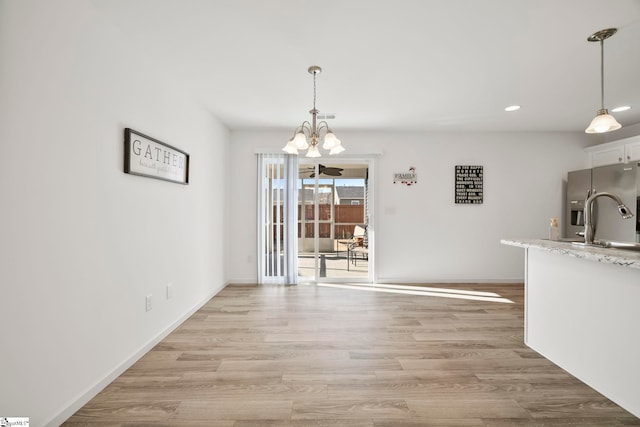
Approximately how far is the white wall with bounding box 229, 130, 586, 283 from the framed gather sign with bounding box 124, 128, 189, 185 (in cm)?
167

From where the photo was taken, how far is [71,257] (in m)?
1.66

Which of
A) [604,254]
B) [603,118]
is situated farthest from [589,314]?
[603,118]

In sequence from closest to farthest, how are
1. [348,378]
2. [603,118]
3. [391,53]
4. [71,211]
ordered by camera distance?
[71,211] < [348,378] < [603,118] < [391,53]

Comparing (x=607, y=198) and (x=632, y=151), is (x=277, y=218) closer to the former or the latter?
(x=607, y=198)

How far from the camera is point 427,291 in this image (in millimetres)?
4254

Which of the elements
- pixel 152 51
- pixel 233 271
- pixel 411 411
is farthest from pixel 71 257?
pixel 233 271

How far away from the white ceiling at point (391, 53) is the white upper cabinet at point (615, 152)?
0.42 meters

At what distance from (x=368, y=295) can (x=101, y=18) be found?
3778mm

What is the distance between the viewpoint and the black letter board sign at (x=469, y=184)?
4.65 metres

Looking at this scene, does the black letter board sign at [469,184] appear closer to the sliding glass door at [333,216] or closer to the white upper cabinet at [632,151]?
the sliding glass door at [333,216]

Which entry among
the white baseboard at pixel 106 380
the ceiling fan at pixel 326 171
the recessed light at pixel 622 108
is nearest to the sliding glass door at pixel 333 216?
the ceiling fan at pixel 326 171

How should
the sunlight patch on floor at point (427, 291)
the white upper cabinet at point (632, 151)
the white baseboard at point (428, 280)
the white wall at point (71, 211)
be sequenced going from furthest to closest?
1. the white baseboard at point (428, 280)
2. the sunlight patch on floor at point (427, 291)
3. the white upper cabinet at point (632, 151)
4. the white wall at point (71, 211)

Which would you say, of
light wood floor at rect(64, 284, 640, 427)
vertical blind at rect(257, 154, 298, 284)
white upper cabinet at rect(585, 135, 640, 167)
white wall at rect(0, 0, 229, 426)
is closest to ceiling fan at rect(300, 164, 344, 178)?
vertical blind at rect(257, 154, 298, 284)

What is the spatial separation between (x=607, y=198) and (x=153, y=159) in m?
5.18
